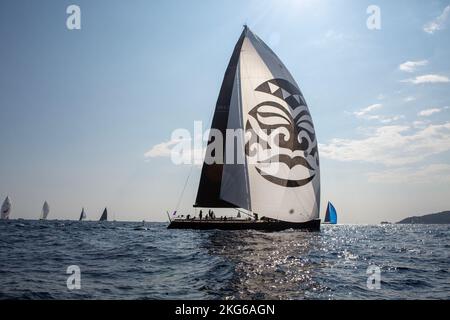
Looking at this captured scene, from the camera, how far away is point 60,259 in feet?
55.5

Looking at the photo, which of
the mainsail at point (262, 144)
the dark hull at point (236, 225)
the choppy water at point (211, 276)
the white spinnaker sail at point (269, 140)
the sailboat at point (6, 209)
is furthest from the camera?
the sailboat at point (6, 209)

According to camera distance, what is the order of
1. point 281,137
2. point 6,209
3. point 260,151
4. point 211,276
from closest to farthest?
1. point 211,276
2. point 260,151
3. point 281,137
4. point 6,209

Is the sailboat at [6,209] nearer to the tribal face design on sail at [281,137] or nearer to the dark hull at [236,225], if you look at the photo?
the dark hull at [236,225]

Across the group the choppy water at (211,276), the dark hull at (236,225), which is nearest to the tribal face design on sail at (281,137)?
the dark hull at (236,225)

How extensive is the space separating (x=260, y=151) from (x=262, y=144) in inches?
31.5

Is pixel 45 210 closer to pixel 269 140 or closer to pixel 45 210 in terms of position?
pixel 45 210

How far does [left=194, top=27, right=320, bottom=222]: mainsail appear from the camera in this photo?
36.8m

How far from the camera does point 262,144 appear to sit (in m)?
37.0

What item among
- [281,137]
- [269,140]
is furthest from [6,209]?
[281,137]

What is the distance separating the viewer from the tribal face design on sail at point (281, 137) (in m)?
36.8

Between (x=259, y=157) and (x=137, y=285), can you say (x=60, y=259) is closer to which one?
(x=137, y=285)

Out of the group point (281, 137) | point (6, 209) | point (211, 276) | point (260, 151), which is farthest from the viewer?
point (6, 209)
